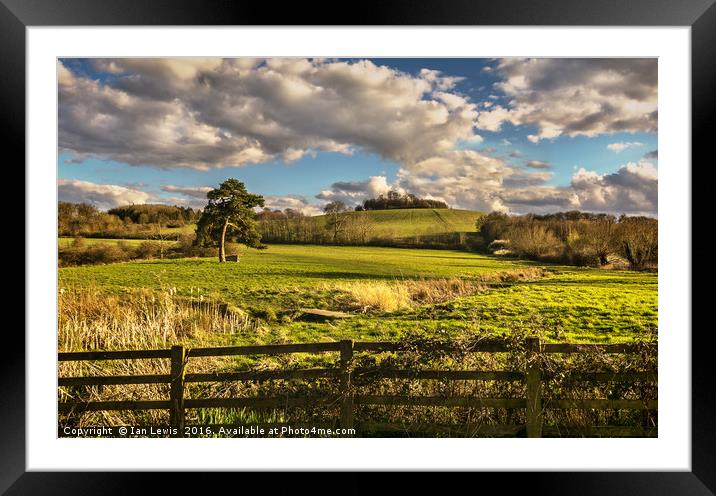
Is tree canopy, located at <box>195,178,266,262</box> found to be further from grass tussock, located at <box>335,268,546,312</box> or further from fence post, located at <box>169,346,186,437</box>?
grass tussock, located at <box>335,268,546,312</box>

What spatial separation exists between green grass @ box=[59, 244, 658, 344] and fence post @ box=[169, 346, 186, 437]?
1.90 ft

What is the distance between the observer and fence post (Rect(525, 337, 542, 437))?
3482mm

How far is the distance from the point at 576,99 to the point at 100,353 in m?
Answer: 5.32

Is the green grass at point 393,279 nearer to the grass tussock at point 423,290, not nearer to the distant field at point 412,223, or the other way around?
the grass tussock at point 423,290

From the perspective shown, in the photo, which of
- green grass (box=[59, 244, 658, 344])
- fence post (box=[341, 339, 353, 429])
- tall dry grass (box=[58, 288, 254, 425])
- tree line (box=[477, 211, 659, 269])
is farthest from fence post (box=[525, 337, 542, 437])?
tall dry grass (box=[58, 288, 254, 425])

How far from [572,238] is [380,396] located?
2557 millimetres

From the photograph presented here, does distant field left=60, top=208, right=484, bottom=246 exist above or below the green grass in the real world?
above

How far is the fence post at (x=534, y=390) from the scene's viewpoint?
3.48m

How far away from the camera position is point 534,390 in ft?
11.4

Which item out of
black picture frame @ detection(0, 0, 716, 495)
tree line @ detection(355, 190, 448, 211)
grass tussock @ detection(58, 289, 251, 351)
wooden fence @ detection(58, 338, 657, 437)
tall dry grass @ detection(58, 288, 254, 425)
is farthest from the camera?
tree line @ detection(355, 190, 448, 211)
